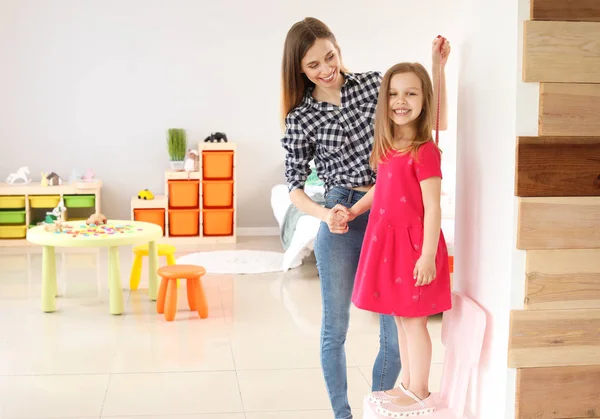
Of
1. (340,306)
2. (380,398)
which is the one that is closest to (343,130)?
(340,306)

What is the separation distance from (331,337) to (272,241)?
4398 millimetres

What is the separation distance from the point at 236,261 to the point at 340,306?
351cm

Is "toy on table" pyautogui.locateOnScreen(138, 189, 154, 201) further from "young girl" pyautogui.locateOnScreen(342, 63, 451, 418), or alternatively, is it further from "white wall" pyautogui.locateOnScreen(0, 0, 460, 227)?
"young girl" pyautogui.locateOnScreen(342, 63, 451, 418)

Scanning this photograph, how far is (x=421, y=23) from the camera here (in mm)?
7215

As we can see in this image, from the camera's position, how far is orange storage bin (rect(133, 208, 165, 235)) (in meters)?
6.58

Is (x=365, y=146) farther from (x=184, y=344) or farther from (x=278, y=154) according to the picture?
(x=278, y=154)

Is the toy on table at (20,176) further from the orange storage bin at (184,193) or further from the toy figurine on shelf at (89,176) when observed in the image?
the orange storage bin at (184,193)

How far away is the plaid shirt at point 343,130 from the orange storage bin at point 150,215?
14.2ft

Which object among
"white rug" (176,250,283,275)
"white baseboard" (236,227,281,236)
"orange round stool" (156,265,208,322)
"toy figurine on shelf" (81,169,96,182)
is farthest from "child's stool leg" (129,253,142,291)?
"white baseboard" (236,227,281,236)

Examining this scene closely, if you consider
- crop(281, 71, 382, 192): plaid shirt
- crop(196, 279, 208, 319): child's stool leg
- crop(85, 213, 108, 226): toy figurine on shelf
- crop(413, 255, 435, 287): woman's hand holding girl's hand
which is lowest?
crop(196, 279, 208, 319): child's stool leg

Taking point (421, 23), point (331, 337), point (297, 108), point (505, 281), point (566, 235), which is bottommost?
point (331, 337)

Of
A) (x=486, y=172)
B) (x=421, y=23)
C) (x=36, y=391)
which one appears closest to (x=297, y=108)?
(x=486, y=172)

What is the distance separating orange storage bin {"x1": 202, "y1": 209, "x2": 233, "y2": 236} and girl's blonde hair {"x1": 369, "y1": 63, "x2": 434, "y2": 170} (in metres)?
4.70

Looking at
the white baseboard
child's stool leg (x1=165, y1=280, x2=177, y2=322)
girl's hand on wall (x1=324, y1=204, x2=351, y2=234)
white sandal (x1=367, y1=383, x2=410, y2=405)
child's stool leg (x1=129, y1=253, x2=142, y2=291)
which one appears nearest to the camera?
white sandal (x1=367, y1=383, x2=410, y2=405)
